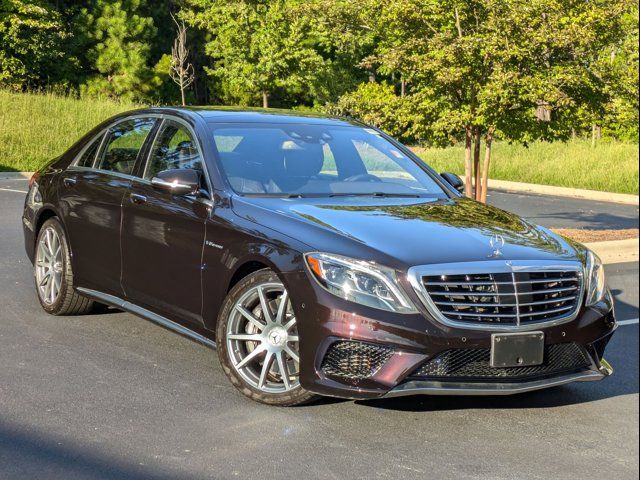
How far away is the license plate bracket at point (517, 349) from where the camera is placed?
5145mm

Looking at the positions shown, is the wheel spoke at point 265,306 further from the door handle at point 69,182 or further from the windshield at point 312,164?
the door handle at point 69,182

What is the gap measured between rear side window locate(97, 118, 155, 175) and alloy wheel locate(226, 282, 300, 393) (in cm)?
181

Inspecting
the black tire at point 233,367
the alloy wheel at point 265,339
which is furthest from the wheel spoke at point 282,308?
the black tire at point 233,367

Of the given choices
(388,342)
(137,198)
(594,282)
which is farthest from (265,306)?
(594,282)

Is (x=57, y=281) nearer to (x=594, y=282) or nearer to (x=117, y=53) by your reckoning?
(x=594, y=282)

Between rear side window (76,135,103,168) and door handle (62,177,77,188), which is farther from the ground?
rear side window (76,135,103,168)

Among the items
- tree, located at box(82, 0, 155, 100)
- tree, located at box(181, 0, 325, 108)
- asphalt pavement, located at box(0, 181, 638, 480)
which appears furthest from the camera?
tree, located at box(82, 0, 155, 100)

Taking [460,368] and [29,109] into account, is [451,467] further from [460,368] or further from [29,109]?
[29,109]

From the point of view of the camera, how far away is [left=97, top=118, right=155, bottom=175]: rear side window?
23.7 ft

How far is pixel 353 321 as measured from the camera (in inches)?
202

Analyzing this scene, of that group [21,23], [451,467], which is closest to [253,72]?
[21,23]

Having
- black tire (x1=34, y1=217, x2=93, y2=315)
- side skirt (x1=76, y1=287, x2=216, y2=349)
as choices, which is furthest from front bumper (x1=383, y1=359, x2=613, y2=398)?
black tire (x1=34, y1=217, x2=93, y2=315)

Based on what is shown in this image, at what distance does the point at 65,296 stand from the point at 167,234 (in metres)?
1.57

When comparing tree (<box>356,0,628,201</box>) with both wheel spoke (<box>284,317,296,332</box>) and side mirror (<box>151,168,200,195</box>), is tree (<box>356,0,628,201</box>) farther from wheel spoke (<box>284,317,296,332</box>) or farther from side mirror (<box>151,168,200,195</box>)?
wheel spoke (<box>284,317,296,332</box>)
